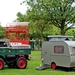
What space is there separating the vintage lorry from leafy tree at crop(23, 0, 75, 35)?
19.2 m

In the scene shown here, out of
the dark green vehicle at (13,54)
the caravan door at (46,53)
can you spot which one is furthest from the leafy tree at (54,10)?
the dark green vehicle at (13,54)

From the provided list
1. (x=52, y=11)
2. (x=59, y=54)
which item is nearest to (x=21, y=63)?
(x=59, y=54)

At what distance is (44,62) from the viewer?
16.6 metres

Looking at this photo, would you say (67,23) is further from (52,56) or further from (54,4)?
(52,56)

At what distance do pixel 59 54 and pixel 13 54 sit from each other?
269cm

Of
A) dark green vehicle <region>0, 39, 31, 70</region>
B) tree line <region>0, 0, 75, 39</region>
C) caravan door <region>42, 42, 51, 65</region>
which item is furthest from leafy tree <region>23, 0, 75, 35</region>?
dark green vehicle <region>0, 39, 31, 70</region>

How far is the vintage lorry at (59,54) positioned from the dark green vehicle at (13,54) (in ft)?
3.76

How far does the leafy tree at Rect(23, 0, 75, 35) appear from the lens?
1396 inches

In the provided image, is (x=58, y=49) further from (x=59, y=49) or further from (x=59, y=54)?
(x=59, y=54)

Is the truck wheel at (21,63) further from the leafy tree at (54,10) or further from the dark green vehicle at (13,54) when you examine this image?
the leafy tree at (54,10)

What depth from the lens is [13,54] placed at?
1588cm

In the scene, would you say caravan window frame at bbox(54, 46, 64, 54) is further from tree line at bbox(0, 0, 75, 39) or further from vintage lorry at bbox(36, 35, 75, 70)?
tree line at bbox(0, 0, 75, 39)

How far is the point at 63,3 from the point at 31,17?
4688 mm

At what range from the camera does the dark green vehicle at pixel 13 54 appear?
1553cm
